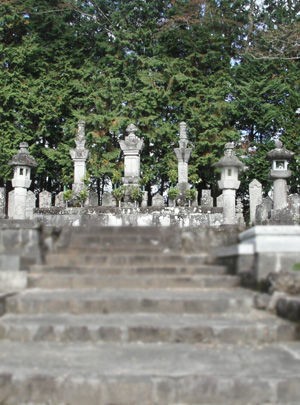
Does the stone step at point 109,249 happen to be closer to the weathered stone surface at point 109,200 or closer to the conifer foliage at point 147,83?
the weathered stone surface at point 109,200

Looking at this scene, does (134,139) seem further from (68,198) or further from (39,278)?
(39,278)

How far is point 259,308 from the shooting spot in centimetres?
538

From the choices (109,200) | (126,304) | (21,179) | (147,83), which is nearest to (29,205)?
(21,179)

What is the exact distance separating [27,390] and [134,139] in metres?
15.0

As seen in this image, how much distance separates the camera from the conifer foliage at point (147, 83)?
76.3 ft

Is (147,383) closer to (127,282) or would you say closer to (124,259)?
(127,282)

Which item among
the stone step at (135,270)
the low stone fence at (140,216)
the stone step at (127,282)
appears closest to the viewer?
the stone step at (127,282)

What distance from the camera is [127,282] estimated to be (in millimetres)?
6250

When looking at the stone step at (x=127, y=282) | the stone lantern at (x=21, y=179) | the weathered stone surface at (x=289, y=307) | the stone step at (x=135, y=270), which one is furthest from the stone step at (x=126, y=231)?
the stone lantern at (x=21, y=179)

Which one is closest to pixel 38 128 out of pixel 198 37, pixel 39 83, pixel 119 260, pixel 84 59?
pixel 39 83

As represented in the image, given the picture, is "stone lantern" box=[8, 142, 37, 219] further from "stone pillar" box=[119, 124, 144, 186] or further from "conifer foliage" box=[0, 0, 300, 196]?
"conifer foliage" box=[0, 0, 300, 196]

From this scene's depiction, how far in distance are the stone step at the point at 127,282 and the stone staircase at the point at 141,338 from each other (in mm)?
13

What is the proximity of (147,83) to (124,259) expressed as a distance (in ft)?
59.4

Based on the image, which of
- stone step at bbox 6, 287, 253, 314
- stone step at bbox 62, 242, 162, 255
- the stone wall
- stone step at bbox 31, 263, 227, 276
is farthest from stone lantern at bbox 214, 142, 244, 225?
stone step at bbox 6, 287, 253, 314
